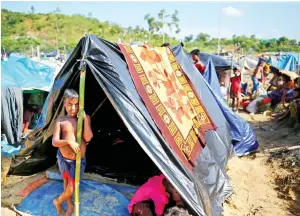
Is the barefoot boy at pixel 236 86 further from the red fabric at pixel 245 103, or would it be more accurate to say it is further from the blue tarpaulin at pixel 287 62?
the blue tarpaulin at pixel 287 62

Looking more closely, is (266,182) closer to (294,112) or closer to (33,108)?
(294,112)

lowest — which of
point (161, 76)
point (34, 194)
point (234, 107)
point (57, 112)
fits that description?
point (234, 107)

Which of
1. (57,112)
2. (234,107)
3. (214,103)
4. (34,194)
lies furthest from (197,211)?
(234,107)

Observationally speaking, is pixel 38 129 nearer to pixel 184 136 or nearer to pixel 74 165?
pixel 74 165

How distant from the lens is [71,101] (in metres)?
3.10

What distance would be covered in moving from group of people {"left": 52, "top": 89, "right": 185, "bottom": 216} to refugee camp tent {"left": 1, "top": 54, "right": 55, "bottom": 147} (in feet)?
12.0

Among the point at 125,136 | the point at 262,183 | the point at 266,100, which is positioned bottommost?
the point at 262,183

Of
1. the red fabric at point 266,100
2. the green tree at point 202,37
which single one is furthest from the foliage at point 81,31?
the red fabric at point 266,100

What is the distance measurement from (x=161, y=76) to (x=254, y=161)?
3247 millimetres

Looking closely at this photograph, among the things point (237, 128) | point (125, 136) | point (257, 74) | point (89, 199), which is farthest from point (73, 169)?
point (257, 74)

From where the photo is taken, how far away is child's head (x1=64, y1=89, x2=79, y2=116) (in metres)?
3.07

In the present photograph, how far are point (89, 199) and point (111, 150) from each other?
50.8 inches

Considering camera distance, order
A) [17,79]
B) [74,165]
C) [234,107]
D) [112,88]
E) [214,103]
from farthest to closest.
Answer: [234,107]
[17,79]
[214,103]
[74,165]
[112,88]

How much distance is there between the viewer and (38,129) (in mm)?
3721
